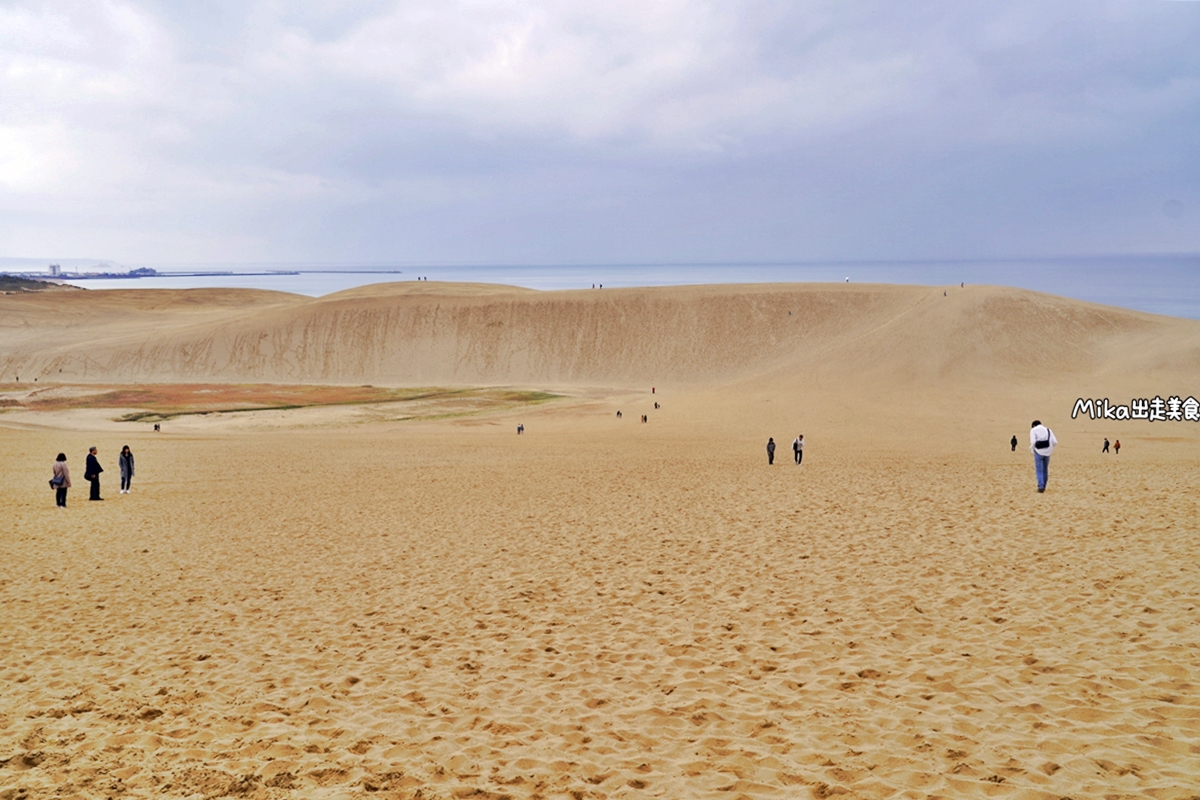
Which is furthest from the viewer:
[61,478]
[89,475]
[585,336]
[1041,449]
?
[585,336]

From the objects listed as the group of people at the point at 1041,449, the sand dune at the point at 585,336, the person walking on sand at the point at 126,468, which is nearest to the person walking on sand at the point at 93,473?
the person walking on sand at the point at 126,468

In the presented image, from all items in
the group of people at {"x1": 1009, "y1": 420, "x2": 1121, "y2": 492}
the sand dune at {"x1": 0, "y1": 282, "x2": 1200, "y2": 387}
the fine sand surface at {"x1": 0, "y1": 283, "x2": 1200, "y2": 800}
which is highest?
the sand dune at {"x1": 0, "y1": 282, "x2": 1200, "y2": 387}

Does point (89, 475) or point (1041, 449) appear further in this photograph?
point (89, 475)

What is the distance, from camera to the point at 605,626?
8742mm

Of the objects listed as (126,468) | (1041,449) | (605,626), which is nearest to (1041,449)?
(1041,449)

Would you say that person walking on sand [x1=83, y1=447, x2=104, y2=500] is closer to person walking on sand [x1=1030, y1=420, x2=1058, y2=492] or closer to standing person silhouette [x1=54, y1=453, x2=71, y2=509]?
standing person silhouette [x1=54, y1=453, x2=71, y2=509]

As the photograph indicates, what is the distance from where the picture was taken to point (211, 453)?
28391mm

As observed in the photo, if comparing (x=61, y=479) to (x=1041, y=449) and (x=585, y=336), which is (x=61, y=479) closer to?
(x=1041, y=449)

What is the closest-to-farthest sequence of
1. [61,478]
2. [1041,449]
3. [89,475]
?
[1041,449] < [61,478] < [89,475]

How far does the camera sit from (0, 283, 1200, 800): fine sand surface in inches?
218

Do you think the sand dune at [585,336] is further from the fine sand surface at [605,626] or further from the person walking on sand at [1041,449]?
the person walking on sand at [1041,449]

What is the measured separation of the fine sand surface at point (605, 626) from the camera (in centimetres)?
554

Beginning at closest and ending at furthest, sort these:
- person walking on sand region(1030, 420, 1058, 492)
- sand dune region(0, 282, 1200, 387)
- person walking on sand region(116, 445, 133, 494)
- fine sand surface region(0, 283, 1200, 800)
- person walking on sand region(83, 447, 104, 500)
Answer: fine sand surface region(0, 283, 1200, 800) < person walking on sand region(1030, 420, 1058, 492) < person walking on sand region(83, 447, 104, 500) < person walking on sand region(116, 445, 133, 494) < sand dune region(0, 282, 1200, 387)

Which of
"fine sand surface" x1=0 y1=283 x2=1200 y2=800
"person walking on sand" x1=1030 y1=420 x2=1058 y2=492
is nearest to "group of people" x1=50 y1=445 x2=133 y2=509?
"fine sand surface" x1=0 y1=283 x2=1200 y2=800
